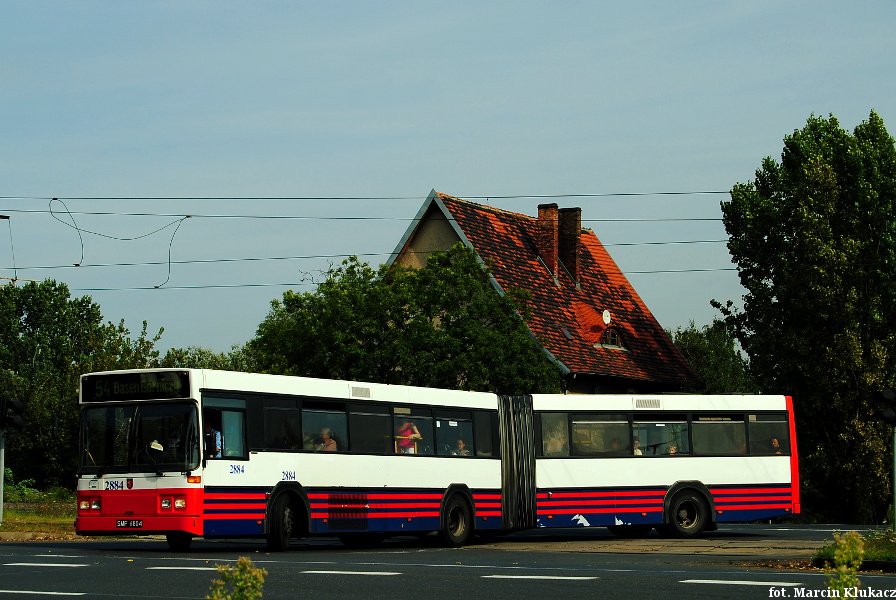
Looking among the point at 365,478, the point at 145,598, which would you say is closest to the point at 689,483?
the point at 365,478

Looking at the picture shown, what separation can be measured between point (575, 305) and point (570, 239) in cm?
352

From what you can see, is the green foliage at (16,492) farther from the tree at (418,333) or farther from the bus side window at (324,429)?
the bus side window at (324,429)

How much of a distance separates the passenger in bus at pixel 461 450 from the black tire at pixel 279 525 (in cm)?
419

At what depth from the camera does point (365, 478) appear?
2227cm

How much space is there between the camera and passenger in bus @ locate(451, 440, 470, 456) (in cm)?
2405

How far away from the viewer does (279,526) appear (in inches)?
806

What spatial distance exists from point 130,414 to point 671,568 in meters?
8.40

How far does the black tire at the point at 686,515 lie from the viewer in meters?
25.5

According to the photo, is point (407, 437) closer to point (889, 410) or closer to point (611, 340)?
point (889, 410)

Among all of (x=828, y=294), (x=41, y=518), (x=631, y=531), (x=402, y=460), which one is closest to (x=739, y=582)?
(x=402, y=460)

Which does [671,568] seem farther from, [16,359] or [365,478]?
[16,359]

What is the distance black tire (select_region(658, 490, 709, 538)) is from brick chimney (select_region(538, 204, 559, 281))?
76.4 feet

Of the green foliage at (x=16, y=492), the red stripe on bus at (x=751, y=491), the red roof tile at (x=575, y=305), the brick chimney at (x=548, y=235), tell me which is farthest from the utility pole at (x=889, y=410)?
the green foliage at (x=16, y=492)

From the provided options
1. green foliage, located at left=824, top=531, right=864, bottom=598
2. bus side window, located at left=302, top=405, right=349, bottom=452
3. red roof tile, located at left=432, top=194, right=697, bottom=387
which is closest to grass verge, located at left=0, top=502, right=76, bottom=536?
bus side window, located at left=302, top=405, right=349, bottom=452
